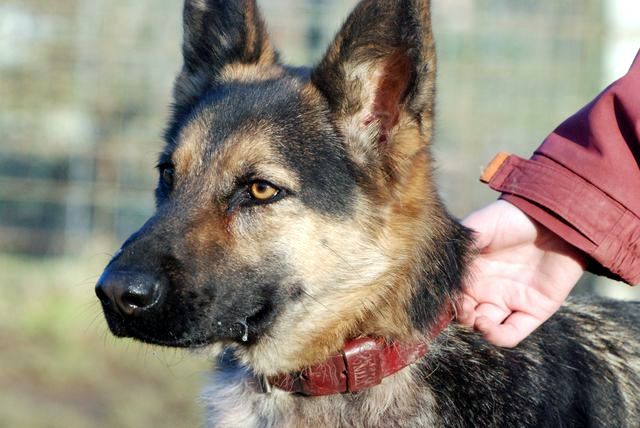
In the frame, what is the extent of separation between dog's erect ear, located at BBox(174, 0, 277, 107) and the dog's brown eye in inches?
31.8

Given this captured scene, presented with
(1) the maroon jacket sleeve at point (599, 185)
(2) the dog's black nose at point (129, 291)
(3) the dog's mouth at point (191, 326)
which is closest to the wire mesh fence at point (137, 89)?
(1) the maroon jacket sleeve at point (599, 185)

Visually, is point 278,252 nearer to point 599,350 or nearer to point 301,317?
point 301,317

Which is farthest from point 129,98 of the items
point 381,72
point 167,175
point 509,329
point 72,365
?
point 509,329

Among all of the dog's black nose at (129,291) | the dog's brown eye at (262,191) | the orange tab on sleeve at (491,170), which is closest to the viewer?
the dog's black nose at (129,291)

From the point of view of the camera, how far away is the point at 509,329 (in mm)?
3955

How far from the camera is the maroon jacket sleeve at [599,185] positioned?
3.87 metres

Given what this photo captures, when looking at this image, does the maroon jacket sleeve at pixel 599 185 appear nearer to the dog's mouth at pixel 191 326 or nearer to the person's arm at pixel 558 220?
the person's arm at pixel 558 220

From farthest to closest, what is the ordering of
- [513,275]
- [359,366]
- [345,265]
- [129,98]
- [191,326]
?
[129,98]
[513,275]
[345,265]
[359,366]
[191,326]

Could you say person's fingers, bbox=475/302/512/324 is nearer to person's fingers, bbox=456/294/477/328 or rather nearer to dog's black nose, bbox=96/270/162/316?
person's fingers, bbox=456/294/477/328

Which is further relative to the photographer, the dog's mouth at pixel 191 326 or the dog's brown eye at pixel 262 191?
the dog's brown eye at pixel 262 191

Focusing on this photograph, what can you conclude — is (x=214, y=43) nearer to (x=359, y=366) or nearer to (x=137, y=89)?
(x=359, y=366)

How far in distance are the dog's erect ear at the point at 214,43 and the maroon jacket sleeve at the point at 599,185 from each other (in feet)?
4.50

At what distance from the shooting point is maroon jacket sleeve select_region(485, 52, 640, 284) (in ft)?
12.7

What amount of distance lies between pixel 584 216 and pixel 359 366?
3.47 ft
